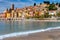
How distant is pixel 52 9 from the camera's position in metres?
96.8

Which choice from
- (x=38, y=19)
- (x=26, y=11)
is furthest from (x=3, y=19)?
(x=38, y=19)

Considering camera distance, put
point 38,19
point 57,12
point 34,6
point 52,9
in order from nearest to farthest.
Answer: point 38,19
point 57,12
point 52,9
point 34,6

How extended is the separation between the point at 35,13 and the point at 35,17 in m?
5.43

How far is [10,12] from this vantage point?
294ft

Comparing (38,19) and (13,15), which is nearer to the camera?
(38,19)

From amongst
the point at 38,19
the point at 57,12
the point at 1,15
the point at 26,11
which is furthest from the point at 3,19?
the point at 57,12

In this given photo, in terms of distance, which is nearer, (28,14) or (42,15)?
(42,15)

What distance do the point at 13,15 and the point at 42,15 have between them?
42.2 feet

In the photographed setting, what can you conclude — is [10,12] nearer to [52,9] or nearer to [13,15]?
[13,15]

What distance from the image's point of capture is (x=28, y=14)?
311 ft

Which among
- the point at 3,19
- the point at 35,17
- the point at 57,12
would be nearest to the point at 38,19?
the point at 35,17

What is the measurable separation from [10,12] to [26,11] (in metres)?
8.01

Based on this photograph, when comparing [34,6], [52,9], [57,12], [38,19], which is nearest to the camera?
[38,19]

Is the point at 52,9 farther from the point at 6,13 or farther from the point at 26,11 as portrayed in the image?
the point at 6,13
